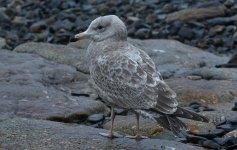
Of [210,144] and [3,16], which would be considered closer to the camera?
[210,144]

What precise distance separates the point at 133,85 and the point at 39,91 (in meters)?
1.83

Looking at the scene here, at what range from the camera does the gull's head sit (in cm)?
660

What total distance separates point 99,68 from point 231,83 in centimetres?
240

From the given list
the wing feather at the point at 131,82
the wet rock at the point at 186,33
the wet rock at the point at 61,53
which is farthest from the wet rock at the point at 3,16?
the wing feather at the point at 131,82

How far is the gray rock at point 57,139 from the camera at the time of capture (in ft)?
19.1

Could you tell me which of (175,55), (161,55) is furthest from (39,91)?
(175,55)

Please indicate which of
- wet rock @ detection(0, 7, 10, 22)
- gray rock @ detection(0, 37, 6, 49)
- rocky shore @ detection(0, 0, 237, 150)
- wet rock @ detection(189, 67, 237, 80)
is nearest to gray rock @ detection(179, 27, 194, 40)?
rocky shore @ detection(0, 0, 237, 150)

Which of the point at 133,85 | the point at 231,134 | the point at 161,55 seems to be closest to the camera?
the point at 133,85

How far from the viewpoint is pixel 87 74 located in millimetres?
8805

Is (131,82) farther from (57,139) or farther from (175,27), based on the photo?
(175,27)

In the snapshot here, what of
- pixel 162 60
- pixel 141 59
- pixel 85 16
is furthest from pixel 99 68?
→ pixel 85 16

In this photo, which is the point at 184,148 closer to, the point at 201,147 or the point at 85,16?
the point at 201,147

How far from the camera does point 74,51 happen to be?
31.7 ft

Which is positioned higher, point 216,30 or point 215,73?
point 215,73
